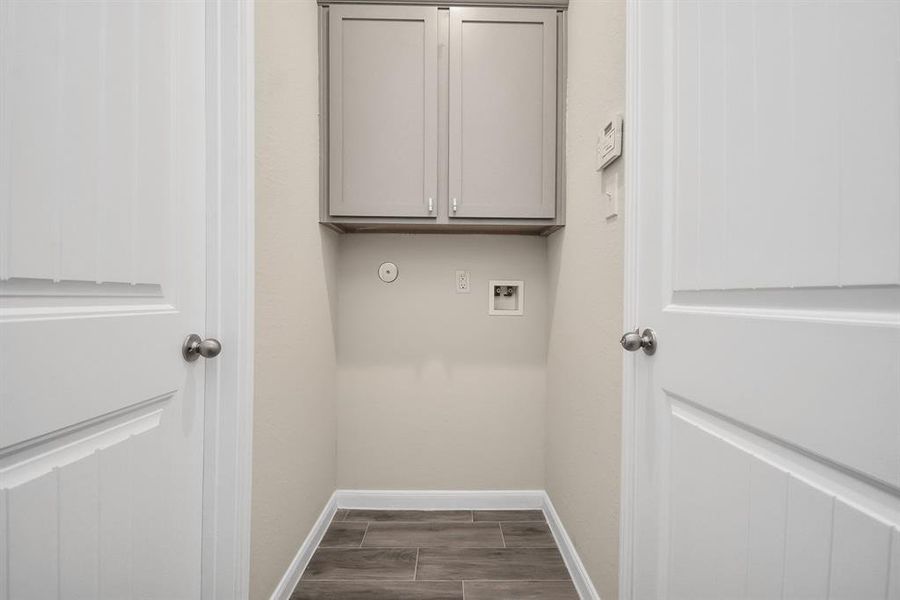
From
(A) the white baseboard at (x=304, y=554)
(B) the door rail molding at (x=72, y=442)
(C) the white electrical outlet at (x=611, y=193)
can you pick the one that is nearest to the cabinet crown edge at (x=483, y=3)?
(C) the white electrical outlet at (x=611, y=193)

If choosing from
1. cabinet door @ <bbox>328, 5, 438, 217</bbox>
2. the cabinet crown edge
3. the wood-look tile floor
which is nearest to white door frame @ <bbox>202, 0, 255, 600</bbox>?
the wood-look tile floor

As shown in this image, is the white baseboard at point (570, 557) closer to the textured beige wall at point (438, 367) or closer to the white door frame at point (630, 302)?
the textured beige wall at point (438, 367)

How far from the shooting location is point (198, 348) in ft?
3.17

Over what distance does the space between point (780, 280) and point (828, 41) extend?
0.99 ft

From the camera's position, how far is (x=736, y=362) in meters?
0.67

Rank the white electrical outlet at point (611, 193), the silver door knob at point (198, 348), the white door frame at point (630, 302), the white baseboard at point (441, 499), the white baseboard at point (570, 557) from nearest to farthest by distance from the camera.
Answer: the silver door knob at point (198, 348)
the white door frame at point (630, 302)
the white electrical outlet at point (611, 193)
the white baseboard at point (570, 557)
the white baseboard at point (441, 499)

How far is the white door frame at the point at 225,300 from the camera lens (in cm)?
103

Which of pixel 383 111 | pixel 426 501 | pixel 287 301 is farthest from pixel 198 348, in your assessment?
pixel 426 501

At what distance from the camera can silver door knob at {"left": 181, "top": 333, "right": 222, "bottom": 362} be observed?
3.08 feet

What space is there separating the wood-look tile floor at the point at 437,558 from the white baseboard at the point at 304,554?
1.0 inches

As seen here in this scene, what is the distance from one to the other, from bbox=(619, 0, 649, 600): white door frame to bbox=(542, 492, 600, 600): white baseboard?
0.34 metres

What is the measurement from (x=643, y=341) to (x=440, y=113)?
130cm

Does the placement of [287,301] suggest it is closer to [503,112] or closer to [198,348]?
[198,348]

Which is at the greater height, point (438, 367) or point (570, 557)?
point (438, 367)
